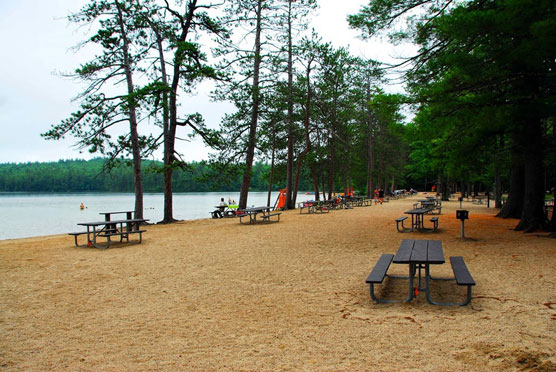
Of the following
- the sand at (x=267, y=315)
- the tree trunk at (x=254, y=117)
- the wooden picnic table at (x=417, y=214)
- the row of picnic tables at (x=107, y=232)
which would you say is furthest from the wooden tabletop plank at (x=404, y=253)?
the tree trunk at (x=254, y=117)

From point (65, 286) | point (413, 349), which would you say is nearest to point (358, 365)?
point (413, 349)

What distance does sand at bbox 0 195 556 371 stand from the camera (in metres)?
3.31

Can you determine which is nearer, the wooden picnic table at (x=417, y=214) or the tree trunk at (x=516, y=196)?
the wooden picnic table at (x=417, y=214)

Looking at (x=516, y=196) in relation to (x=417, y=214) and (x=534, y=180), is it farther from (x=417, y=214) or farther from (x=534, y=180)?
(x=417, y=214)

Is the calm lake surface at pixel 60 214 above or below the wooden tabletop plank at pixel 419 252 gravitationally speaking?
below

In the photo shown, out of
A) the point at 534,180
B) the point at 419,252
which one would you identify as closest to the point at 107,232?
the point at 419,252

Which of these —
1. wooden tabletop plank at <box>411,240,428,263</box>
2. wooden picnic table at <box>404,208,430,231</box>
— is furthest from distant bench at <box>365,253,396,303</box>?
wooden picnic table at <box>404,208,430,231</box>

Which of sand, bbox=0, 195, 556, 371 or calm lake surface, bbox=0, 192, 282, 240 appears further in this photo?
calm lake surface, bbox=0, 192, 282, 240

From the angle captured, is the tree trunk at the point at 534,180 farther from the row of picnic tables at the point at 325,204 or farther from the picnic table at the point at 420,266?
the row of picnic tables at the point at 325,204

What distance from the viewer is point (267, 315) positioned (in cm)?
446

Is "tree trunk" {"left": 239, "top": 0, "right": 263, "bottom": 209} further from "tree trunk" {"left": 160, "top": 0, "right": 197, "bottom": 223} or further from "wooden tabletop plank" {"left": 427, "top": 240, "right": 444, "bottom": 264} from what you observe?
"wooden tabletop plank" {"left": 427, "top": 240, "right": 444, "bottom": 264}

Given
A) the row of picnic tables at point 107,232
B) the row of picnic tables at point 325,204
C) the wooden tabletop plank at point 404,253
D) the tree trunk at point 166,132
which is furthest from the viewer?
the row of picnic tables at point 325,204

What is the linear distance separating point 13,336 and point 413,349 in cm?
374

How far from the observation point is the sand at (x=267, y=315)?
3.31m
